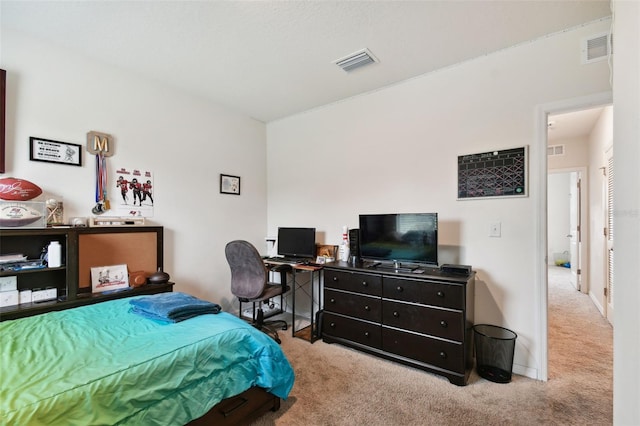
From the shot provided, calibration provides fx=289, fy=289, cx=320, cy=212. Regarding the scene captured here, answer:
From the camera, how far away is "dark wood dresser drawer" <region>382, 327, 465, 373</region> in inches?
90.1

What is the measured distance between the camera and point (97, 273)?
2605 millimetres

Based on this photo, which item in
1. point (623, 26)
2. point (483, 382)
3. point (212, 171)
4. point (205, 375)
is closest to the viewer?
point (623, 26)

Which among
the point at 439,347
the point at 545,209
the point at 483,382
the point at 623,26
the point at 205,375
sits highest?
the point at 623,26

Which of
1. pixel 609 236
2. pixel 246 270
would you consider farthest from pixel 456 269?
pixel 609 236

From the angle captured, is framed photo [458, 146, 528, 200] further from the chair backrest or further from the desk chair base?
the desk chair base

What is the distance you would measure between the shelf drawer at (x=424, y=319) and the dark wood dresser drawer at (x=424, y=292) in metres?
0.05

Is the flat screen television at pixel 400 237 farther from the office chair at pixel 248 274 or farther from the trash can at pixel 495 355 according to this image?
the office chair at pixel 248 274

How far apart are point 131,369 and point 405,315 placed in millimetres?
2036

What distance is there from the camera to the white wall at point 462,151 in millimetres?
2422

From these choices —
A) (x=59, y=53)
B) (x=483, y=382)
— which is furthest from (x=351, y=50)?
(x=483, y=382)

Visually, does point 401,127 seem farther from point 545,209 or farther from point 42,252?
point 42,252

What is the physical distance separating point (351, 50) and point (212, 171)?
7.22 ft

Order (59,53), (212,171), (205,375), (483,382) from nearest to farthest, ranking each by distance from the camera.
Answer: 1. (205,375)
2. (483,382)
3. (59,53)
4. (212,171)

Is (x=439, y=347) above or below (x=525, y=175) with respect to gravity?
below
